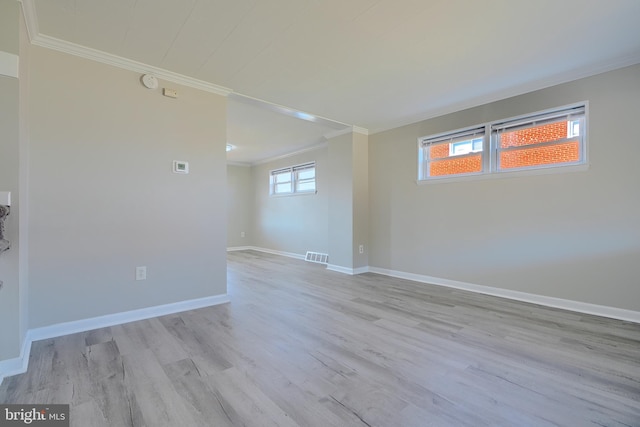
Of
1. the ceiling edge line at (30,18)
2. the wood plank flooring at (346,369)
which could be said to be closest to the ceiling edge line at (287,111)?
the ceiling edge line at (30,18)

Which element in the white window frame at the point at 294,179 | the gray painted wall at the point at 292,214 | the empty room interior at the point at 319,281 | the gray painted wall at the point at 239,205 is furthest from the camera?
the gray painted wall at the point at 239,205

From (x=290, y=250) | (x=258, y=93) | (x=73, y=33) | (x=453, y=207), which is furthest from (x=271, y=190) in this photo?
(x=73, y=33)

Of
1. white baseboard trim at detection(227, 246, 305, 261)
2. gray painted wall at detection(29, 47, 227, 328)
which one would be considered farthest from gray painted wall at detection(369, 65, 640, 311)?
gray painted wall at detection(29, 47, 227, 328)

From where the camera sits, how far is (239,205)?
7781 millimetres

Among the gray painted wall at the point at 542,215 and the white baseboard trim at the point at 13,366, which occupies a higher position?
the gray painted wall at the point at 542,215

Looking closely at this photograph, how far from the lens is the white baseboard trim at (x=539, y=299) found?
267 cm

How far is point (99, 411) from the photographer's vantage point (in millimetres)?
1428

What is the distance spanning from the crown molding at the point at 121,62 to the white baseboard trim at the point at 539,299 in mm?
3617

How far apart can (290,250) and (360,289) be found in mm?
3119

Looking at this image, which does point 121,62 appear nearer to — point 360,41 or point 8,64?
point 8,64

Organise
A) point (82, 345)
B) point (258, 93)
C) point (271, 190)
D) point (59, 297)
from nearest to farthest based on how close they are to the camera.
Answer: point (82, 345)
point (59, 297)
point (258, 93)
point (271, 190)

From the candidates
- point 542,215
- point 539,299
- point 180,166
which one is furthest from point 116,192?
point 539,299

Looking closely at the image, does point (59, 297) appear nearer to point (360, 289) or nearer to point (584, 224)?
point (360, 289)

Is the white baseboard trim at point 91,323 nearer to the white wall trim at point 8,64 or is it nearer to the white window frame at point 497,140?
the white wall trim at point 8,64
